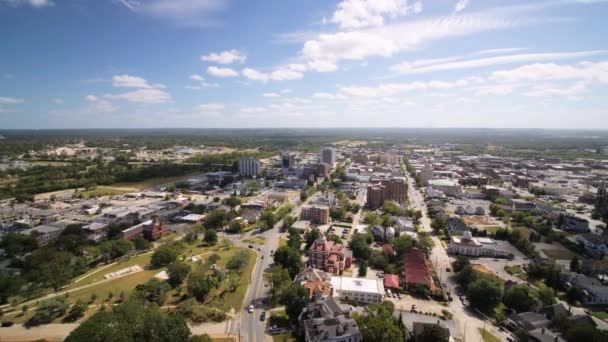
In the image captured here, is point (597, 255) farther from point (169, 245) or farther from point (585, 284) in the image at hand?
point (169, 245)

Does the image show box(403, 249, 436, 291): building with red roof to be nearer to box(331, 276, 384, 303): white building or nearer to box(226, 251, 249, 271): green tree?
box(331, 276, 384, 303): white building


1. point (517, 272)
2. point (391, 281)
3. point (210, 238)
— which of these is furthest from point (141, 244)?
point (517, 272)

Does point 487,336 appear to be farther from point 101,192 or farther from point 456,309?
point 101,192

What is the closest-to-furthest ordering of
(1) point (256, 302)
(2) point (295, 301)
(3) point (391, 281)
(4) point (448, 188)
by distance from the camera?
1. (2) point (295, 301)
2. (1) point (256, 302)
3. (3) point (391, 281)
4. (4) point (448, 188)

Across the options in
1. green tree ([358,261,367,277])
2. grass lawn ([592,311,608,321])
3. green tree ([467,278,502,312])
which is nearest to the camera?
grass lawn ([592,311,608,321])

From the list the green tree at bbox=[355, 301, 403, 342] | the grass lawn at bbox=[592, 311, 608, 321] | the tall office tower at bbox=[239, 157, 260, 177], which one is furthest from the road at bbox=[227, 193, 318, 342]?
the tall office tower at bbox=[239, 157, 260, 177]
